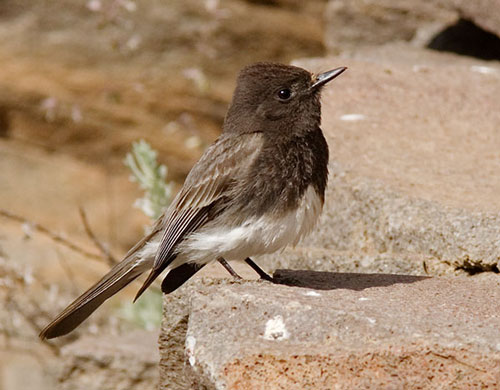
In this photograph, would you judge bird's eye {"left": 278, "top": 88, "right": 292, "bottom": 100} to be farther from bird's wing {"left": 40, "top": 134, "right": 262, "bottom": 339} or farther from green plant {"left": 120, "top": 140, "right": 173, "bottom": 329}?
green plant {"left": 120, "top": 140, "right": 173, "bottom": 329}

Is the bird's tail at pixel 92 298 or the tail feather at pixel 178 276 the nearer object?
the tail feather at pixel 178 276

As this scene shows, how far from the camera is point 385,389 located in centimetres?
336

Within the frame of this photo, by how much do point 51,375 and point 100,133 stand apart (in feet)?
7.61

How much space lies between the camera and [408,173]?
17.4 feet

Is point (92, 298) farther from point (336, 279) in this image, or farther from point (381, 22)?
point (381, 22)

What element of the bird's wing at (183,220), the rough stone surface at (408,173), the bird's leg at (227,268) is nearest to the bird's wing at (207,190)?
the bird's wing at (183,220)

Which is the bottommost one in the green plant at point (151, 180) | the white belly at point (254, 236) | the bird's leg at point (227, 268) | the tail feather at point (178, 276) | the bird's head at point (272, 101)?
the green plant at point (151, 180)

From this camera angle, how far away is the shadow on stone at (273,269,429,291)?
429 centimetres

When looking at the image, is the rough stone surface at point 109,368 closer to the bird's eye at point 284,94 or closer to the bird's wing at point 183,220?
the bird's wing at point 183,220

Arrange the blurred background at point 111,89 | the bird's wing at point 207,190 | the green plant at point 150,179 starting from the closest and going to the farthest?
the bird's wing at point 207,190, the green plant at point 150,179, the blurred background at point 111,89

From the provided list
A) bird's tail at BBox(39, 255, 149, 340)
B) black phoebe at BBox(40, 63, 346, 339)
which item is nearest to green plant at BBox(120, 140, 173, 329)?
black phoebe at BBox(40, 63, 346, 339)

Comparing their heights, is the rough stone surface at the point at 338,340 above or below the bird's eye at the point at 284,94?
below

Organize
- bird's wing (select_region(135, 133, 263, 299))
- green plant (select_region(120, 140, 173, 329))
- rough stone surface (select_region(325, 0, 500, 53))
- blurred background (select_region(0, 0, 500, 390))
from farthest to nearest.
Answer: blurred background (select_region(0, 0, 500, 390)) < rough stone surface (select_region(325, 0, 500, 53)) < green plant (select_region(120, 140, 173, 329)) < bird's wing (select_region(135, 133, 263, 299))

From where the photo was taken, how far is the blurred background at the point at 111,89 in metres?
7.85
